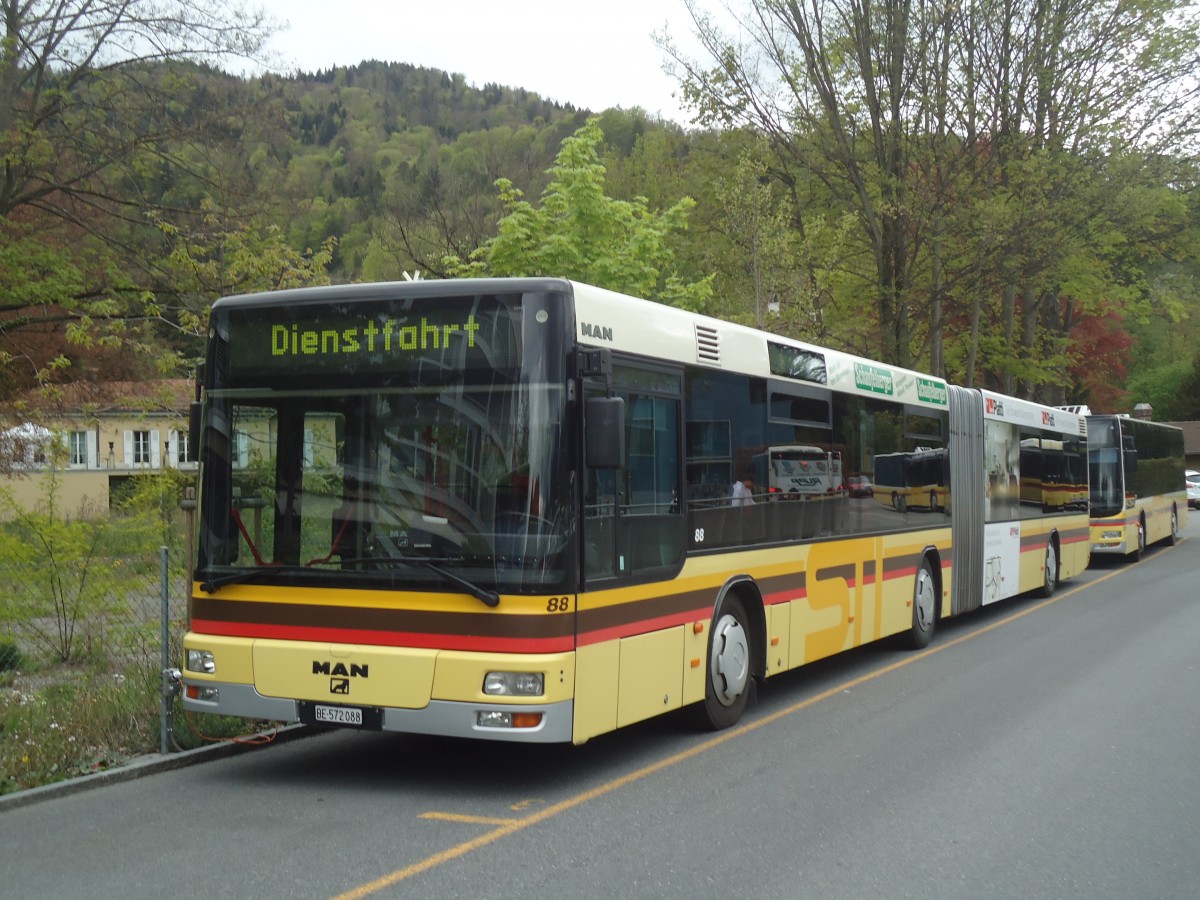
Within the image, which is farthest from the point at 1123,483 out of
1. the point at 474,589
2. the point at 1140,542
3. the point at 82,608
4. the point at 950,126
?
the point at 474,589

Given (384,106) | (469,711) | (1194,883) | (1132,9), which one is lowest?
(1194,883)

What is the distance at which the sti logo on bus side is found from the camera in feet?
25.4

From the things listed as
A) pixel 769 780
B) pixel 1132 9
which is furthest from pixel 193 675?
pixel 1132 9

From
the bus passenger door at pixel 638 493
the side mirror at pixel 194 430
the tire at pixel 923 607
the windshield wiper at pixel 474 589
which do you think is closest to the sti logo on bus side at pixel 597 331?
the bus passenger door at pixel 638 493

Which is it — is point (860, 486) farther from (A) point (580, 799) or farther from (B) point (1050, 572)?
(B) point (1050, 572)

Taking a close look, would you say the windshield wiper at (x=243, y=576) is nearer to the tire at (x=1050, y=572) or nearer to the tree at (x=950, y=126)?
the tire at (x=1050, y=572)

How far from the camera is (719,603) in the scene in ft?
30.7

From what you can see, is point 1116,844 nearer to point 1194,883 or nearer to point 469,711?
point 1194,883

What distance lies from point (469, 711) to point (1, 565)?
21.8ft

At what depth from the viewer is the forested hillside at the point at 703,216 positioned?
61.4ft

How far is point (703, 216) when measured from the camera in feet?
101

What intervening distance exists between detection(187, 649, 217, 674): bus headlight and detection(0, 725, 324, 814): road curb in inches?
28.5

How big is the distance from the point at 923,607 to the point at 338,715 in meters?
8.79

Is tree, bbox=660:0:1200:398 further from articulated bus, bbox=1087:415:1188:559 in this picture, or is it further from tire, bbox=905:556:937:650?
tire, bbox=905:556:937:650
